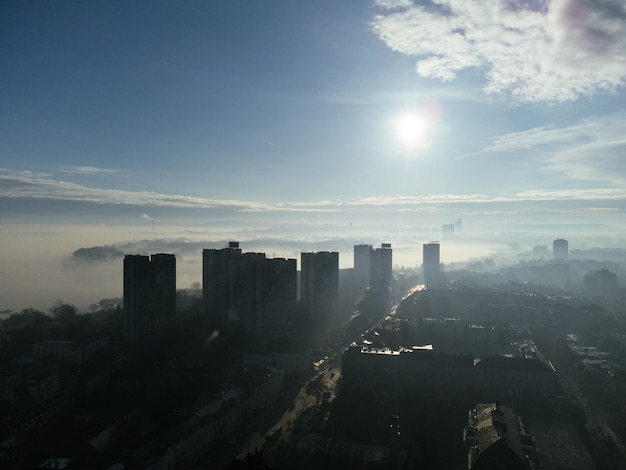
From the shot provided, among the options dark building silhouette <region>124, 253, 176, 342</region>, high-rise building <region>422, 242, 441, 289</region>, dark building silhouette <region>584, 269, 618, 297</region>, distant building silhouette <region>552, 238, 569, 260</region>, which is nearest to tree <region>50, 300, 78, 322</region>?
dark building silhouette <region>124, 253, 176, 342</region>

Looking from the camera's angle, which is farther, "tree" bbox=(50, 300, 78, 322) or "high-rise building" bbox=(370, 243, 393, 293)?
"high-rise building" bbox=(370, 243, 393, 293)

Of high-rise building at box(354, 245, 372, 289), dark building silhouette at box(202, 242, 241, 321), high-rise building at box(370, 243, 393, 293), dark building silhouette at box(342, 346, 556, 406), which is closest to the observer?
dark building silhouette at box(342, 346, 556, 406)

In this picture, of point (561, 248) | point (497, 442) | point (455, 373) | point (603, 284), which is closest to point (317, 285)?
point (455, 373)

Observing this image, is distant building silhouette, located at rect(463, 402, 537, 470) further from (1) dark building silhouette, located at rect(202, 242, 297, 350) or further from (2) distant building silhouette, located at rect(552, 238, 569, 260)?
(2) distant building silhouette, located at rect(552, 238, 569, 260)

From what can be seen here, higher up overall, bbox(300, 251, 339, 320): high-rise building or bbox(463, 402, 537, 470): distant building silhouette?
bbox(300, 251, 339, 320): high-rise building

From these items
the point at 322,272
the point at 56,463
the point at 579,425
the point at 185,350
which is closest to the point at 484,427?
the point at 579,425

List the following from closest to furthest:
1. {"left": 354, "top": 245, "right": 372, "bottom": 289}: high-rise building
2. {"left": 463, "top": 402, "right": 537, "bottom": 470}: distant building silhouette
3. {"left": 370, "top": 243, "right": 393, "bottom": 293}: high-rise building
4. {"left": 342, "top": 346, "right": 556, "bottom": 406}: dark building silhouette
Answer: {"left": 463, "top": 402, "right": 537, "bottom": 470}: distant building silhouette → {"left": 342, "top": 346, "right": 556, "bottom": 406}: dark building silhouette → {"left": 370, "top": 243, "right": 393, "bottom": 293}: high-rise building → {"left": 354, "top": 245, "right": 372, "bottom": 289}: high-rise building

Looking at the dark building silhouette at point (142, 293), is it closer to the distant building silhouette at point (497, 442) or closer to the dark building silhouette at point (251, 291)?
the dark building silhouette at point (251, 291)
